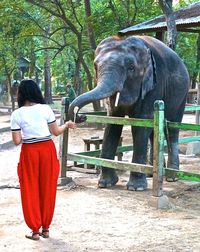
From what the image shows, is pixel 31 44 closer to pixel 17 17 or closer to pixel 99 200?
pixel 17 17

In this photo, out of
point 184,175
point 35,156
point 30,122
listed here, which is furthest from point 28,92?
point 184,175

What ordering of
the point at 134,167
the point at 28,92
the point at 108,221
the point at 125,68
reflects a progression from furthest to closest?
the point at 125,68 → the point at 134,167 → the point at 108,221 → the point at 28,92

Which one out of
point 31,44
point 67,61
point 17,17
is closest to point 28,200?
point 17,17

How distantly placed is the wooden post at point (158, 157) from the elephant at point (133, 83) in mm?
818

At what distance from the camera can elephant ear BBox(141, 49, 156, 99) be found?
301 inches

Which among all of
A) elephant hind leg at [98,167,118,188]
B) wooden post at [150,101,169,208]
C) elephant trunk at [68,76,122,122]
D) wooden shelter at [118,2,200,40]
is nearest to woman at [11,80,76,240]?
elephant trunk at [68,76,122,122]

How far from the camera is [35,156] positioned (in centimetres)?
512

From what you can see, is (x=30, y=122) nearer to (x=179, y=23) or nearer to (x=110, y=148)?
(x=110, y=148)

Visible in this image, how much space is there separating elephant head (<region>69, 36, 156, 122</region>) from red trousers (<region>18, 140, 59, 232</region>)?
214 cm

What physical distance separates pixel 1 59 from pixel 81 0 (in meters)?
5.42

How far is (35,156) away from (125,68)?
2.75 metres

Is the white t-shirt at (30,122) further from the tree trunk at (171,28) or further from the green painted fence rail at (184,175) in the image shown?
the tree trunk at (171,28)

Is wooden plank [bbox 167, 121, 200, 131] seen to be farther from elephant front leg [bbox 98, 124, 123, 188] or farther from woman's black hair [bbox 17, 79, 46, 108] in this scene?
woman's black hair [bbox 17, 79, 46, 108]

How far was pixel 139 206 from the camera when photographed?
6.67m
